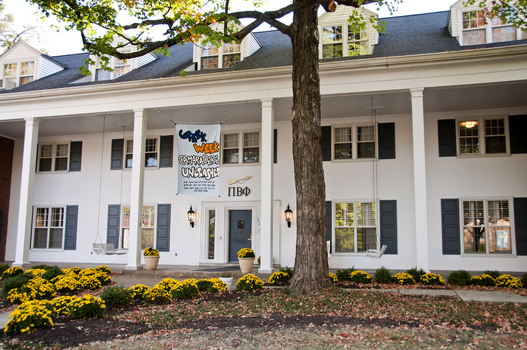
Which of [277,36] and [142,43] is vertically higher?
[277,36]

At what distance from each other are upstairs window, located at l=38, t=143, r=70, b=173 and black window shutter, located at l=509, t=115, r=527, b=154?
16.1m

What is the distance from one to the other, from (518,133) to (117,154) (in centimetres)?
1396

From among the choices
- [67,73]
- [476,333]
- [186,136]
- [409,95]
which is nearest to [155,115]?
[186,136]

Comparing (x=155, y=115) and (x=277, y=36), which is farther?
(x=277, y=36)

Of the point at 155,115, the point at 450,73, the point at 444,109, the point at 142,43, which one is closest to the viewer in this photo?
the point at 142,43

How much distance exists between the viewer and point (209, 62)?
48.3ft

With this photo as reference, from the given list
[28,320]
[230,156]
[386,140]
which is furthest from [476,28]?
[28,320]

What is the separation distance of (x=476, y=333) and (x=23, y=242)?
13.1 m

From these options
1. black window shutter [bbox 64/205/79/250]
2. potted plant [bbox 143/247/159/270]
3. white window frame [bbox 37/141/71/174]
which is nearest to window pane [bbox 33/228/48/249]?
black window shutter [bbox 64/205/79/250]

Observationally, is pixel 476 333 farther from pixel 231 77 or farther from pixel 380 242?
pixel 231 77

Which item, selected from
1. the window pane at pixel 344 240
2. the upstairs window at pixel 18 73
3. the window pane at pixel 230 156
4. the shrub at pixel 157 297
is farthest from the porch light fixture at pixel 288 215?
the upstairs window at pixel 18 73

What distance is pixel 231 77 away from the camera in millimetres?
12242

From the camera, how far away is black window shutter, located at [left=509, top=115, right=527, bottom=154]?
42.6 feet

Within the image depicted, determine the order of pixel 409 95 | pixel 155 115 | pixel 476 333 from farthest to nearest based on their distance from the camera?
pixel 155 115 → pixel 409 95 → pixel 476 333
